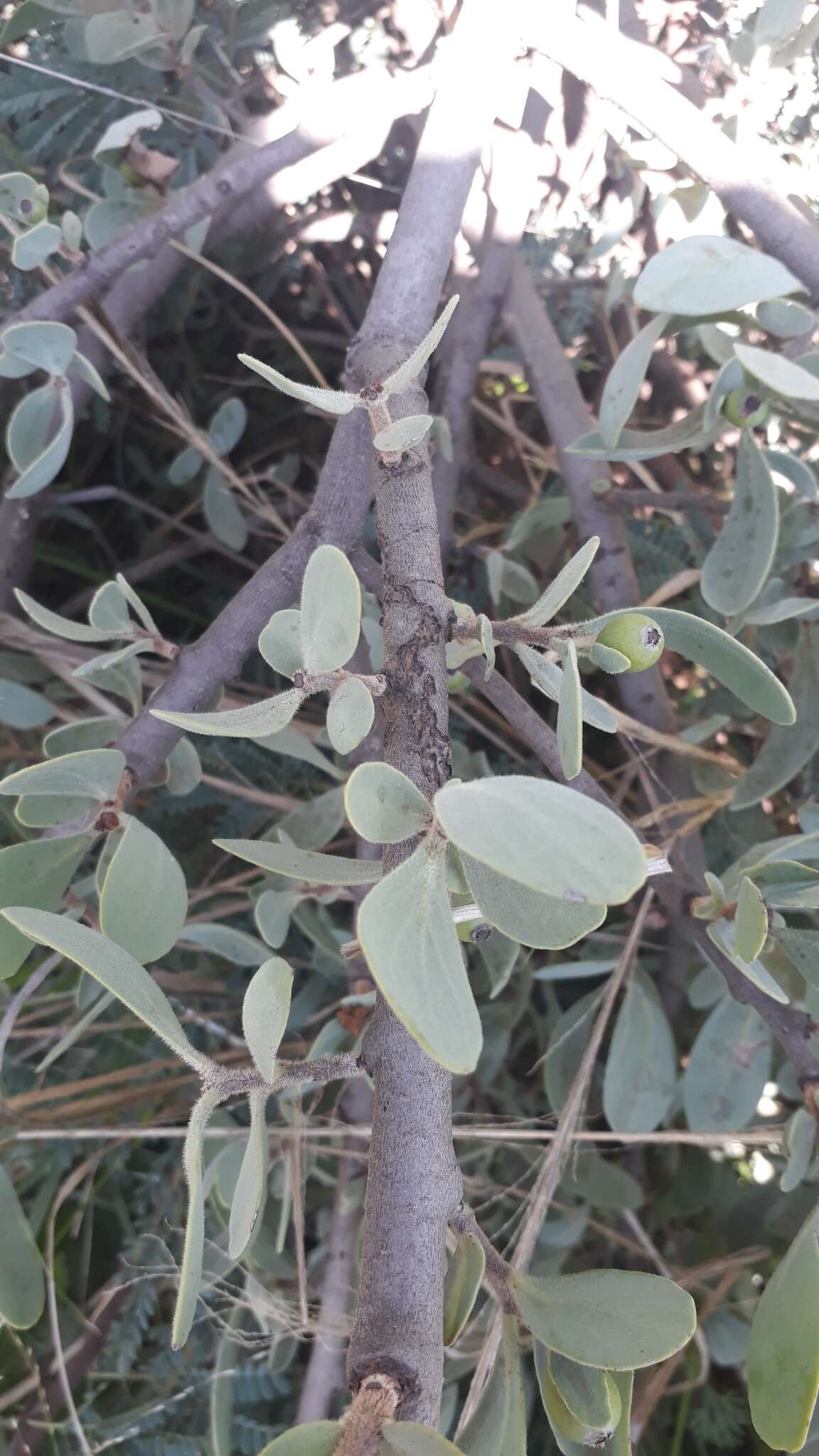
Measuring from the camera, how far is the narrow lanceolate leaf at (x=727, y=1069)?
61 centimetres

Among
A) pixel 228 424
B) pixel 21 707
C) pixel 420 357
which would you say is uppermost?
pixel 420 357

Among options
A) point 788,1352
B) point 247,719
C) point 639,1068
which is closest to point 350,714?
point 247,719

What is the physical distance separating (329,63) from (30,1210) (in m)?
0.86

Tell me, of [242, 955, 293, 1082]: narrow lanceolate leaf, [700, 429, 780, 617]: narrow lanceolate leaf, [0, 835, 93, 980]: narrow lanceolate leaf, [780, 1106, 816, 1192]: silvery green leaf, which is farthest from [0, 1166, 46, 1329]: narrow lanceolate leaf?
[700, 429, 780, 617]: narrow lanceolate leaf

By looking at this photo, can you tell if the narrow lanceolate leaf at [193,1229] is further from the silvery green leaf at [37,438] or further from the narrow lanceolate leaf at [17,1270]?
the silvery green leaf at [37,438]

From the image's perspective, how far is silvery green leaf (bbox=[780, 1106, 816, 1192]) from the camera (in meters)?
0.46

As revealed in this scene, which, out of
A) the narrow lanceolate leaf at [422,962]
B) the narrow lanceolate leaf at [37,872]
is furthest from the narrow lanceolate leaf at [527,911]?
the narrow lanceolate leaf at [37,872]

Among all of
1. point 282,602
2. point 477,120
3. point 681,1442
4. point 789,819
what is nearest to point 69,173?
point 477,120

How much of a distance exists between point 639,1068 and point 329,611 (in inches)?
16.7

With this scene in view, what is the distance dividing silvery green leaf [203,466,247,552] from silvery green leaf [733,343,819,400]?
0.45m

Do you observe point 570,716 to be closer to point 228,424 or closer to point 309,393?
point 309,393

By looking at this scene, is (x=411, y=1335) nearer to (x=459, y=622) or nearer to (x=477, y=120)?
(x=459, y=622)

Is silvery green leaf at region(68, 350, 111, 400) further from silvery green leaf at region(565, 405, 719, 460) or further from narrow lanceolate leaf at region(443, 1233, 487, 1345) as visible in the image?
narrow lanceolate leaf at region(443, 1233, 487, 1345)

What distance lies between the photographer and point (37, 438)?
24.2 inches
